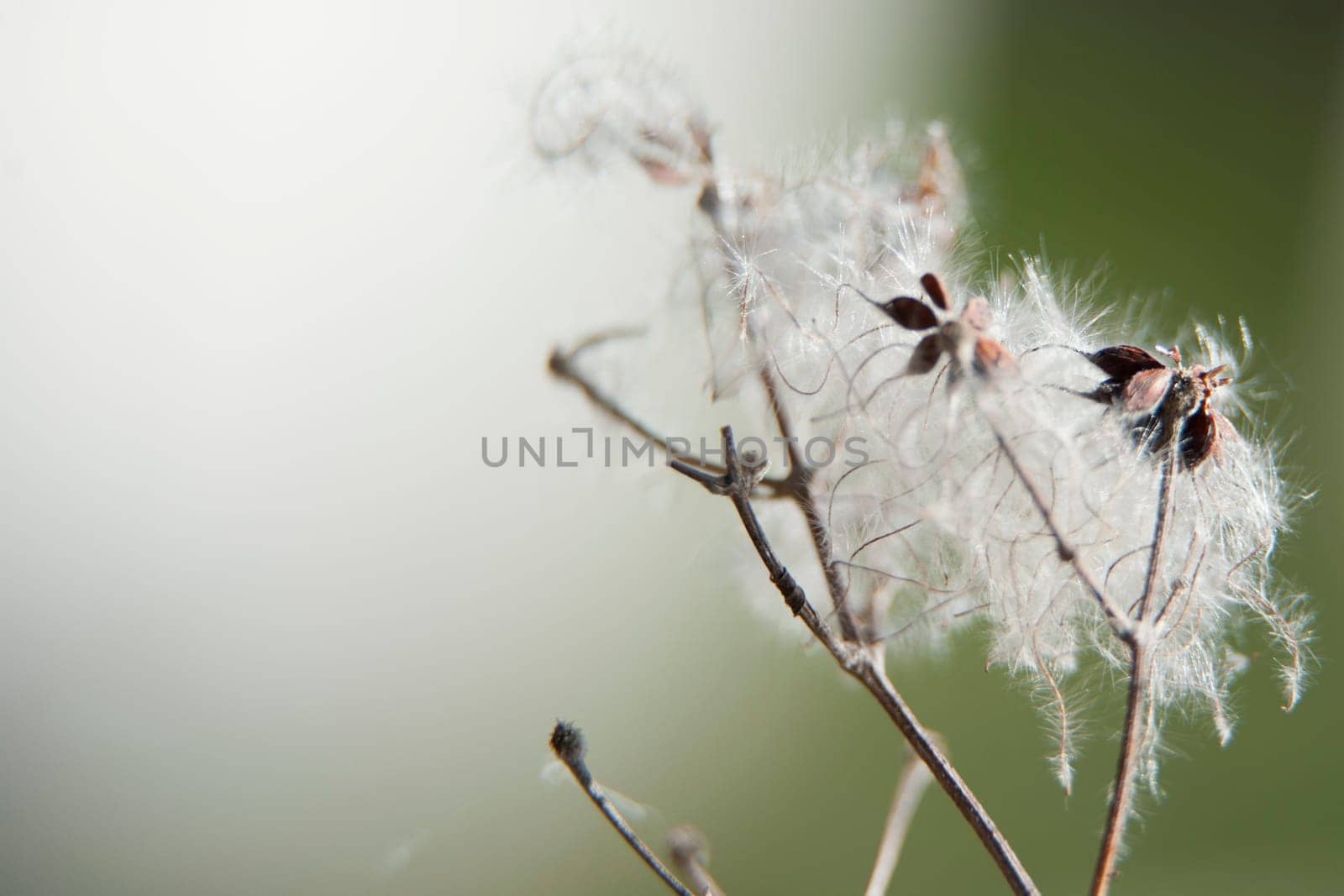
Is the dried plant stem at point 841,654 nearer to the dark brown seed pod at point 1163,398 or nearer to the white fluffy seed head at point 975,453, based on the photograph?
the white fluffy seed head at point 975,453

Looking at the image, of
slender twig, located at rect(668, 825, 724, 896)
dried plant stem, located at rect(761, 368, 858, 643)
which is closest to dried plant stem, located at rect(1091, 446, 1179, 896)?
dried plant stem, located at rect(761, 368, 858, 643)

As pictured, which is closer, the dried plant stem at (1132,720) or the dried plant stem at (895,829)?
the dried plant stem at (1132,720)

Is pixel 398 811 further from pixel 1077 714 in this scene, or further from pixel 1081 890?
pixel 1077 714

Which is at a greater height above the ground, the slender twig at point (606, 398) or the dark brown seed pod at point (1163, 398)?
the slender twig at point (606, 398)

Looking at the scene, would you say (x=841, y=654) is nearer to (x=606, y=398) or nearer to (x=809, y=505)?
(x=809, y=505)

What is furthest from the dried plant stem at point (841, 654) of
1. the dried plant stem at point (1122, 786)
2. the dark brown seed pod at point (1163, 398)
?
the dark brown seed pod at point (1163, 398)

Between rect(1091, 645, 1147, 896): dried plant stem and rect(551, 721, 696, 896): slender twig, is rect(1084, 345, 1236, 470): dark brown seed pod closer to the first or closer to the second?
rect(1091, 645, 1147, 896): dried plant stem

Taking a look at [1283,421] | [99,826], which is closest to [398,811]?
[99,826]

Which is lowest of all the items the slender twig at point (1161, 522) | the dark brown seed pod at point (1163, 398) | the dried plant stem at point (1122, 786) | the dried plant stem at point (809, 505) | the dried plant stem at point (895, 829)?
the dried plant stem at point (895, 829)
